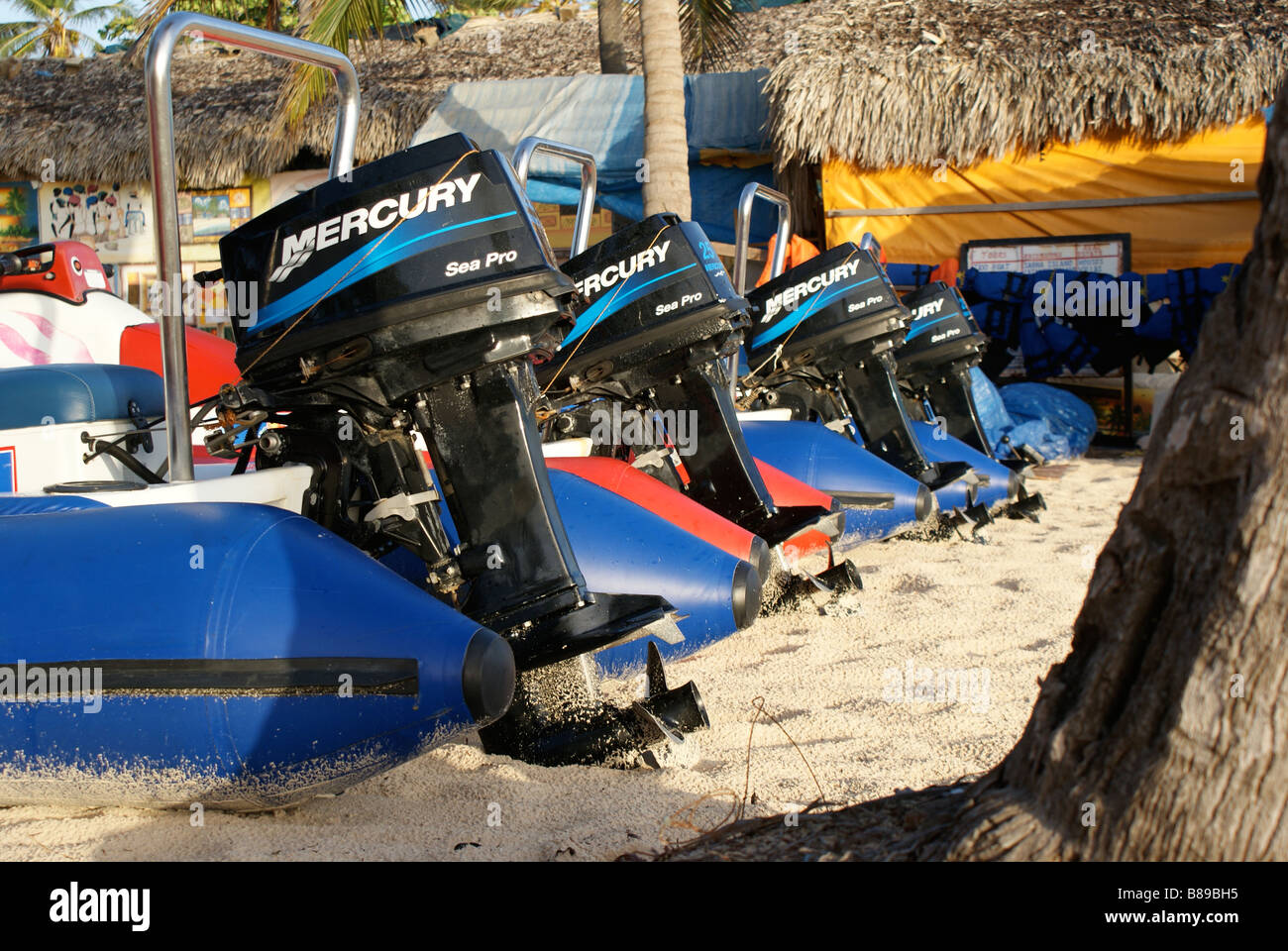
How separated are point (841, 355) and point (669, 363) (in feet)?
6.47

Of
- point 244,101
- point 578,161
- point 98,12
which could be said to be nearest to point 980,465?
point 578,161

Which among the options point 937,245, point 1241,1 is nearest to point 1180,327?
point 937,245

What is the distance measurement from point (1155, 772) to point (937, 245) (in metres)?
10.1

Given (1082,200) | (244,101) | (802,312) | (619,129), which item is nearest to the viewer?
(802,312)

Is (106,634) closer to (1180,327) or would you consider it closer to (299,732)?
(299,732)

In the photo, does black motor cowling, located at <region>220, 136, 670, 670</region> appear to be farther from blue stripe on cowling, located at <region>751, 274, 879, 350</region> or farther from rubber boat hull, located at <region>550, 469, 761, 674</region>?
blue stripe on cowling, located at <region>751, 274, 879, 350</region>

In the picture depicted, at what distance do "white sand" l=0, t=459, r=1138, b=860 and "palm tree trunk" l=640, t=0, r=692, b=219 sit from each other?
4.45 meters

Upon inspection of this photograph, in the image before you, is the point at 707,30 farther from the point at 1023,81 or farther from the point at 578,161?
the point at 578,161

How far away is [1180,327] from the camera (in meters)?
9.38

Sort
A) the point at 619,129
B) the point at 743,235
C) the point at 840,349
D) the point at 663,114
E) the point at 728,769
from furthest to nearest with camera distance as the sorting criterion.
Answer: the point at 619,129, the point at 663,114, the point at 840,349, the point at 743,235, the point at 728,769

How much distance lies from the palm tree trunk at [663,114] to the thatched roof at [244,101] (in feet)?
11.4

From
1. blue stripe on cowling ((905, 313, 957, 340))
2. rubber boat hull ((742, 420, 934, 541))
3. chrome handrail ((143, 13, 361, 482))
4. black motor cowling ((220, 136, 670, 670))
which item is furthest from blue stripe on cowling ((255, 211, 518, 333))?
blue stripe on cowling ((905, 313, 957, 340))

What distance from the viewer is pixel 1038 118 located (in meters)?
10.0

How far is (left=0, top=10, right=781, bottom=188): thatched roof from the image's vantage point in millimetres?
11820
